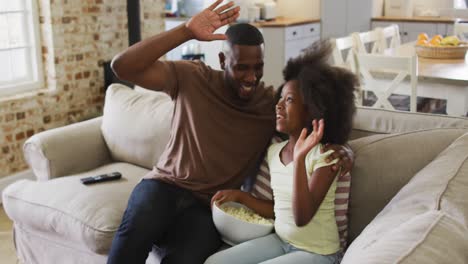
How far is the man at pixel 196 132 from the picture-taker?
1956 mm

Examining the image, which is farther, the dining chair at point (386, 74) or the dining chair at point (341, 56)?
the dining chair at point (341, 56)

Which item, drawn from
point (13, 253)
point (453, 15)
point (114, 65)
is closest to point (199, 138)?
point (114, 65)

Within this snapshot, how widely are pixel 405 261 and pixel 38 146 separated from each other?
78.6 inches

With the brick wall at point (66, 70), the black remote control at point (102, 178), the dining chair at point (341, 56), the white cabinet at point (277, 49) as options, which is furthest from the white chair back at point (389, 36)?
the black remote control at point (102, 178)

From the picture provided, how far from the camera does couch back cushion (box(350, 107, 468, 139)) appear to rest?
203 centimetres

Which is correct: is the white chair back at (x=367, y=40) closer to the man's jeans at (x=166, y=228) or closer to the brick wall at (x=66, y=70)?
the brick wall at (x=66, y=70)

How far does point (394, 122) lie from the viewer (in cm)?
208

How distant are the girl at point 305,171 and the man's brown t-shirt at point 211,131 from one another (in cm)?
13

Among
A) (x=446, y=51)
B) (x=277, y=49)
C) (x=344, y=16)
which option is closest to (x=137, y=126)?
(x=446, y=51)

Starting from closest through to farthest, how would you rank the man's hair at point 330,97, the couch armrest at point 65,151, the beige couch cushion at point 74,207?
the man's hair at point 330,97
the beige couch cushion at point 74,207
the couch armrest at point 65,151

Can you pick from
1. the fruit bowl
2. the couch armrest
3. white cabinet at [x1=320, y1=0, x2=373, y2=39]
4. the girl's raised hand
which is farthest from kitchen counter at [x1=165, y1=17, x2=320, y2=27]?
the girl's raised hand

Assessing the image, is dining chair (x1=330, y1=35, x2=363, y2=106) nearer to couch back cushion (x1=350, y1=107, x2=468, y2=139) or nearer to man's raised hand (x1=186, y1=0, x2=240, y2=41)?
couch back cushion (x1=350, y1=107, x2=468, y2=139)

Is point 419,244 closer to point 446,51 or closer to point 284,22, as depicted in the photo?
point 446,51

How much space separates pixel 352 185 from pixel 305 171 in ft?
0.78
